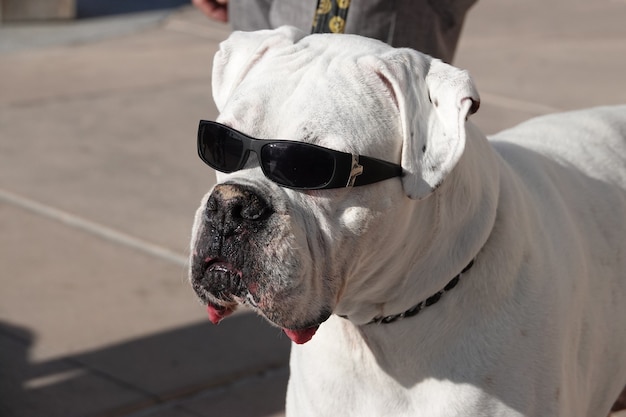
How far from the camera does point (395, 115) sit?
3021 millimetres

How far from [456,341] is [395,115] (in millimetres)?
671

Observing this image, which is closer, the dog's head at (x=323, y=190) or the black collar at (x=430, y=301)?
the dog's head at (x=323, y=190)

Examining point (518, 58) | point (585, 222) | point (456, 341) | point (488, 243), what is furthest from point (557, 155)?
point (518, 58)

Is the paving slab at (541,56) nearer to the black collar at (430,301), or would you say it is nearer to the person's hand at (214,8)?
the person's hand at (214,8)

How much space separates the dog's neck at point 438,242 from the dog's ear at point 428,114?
0.60 feet

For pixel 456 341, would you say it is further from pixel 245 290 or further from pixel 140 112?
pixel 140 112

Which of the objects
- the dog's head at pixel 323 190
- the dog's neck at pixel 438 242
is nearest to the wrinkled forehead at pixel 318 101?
the dog's head at pixel 323 190

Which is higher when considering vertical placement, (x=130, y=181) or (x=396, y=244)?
(x=396, y=244)

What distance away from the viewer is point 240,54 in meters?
3.32

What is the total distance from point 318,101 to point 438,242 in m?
0.55

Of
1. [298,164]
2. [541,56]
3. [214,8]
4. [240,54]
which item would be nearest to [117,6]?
[541,56]

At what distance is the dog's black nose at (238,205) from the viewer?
287 cm

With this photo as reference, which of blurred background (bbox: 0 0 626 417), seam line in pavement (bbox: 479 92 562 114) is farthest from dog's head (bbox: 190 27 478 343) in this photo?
seam line in pavement (bbox: 479 92 562 114)

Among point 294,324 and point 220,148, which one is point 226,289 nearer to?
point 294,324
